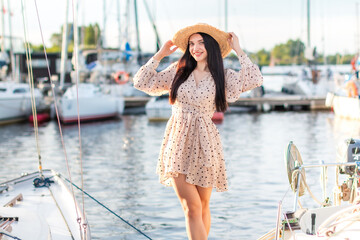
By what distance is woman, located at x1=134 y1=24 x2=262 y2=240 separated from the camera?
4957 millimetres

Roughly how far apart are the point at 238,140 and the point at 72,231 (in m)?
16.7

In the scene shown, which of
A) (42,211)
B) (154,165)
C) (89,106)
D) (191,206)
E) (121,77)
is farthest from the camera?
(121,77)

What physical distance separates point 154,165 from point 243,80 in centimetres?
1110

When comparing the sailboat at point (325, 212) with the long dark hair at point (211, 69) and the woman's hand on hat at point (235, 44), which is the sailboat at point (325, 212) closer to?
the long dark hair at point (211, 69)

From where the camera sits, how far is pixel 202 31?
511 cm

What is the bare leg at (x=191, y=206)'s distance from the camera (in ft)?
16.2

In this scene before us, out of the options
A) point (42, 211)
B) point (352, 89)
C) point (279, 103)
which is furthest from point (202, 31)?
point (279, 103)

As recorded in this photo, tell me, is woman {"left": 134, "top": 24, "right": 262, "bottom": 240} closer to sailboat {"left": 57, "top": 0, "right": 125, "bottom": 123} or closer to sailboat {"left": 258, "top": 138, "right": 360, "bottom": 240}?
sailboat {"left": 258, "top": 138, "right": 360, "bottom": 240}

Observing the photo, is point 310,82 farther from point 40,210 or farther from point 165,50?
point 165,50

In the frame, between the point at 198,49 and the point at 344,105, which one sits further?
the point at 344,105

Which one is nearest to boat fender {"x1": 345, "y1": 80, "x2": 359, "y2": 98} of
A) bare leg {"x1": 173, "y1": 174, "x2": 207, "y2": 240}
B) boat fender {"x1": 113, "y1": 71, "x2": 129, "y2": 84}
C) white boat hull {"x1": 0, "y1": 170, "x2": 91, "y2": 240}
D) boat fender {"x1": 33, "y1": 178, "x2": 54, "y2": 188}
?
boat fender {"x1": 113, "y1": 71, "x2": 129, "y2": 84}

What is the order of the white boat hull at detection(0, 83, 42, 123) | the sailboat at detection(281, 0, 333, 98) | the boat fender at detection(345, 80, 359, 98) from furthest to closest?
the sailboat at detection(281, 0, 333, 98) → the white boat hull at detection(0, 83, 42, 123) → the boat fender at detection(345, 80, 359, 98)

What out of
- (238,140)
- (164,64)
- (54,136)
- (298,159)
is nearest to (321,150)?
(238,140)

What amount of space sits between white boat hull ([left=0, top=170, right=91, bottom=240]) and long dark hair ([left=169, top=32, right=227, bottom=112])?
1.24m
